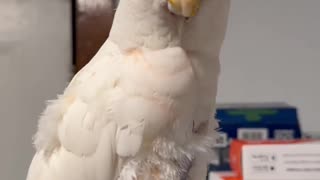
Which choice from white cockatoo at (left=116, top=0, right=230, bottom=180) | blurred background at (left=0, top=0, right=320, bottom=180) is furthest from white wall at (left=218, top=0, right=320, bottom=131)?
white cockatoo at (left=116, top=0, right=230, bottom=180)

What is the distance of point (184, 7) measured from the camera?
18.5 inches

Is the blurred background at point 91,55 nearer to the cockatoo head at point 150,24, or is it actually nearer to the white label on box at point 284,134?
Answer: the white label on box at point 284,134

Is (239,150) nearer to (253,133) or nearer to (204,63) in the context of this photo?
(253,133)

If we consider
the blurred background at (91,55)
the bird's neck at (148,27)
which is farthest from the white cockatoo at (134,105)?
the blurred background at (91,55)

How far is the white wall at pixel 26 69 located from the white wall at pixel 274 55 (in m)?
0.42

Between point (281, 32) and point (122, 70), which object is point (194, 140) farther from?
point (281, 32)

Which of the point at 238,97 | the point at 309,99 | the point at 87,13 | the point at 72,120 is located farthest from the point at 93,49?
the point at 72,120

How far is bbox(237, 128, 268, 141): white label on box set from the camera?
1284mm

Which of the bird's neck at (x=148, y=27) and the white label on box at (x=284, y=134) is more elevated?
the bird's neck at (x=148, y=27)

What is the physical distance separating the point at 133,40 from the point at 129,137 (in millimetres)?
91

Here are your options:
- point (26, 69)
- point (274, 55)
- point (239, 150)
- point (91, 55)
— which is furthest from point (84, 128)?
point (274, 55)

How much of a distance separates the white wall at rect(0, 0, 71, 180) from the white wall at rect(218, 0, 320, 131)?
424mm

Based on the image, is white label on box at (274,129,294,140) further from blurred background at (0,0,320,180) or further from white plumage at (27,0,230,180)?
white plumage at (27,0,230,180)

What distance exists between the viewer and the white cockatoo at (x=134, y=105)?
0.49m
